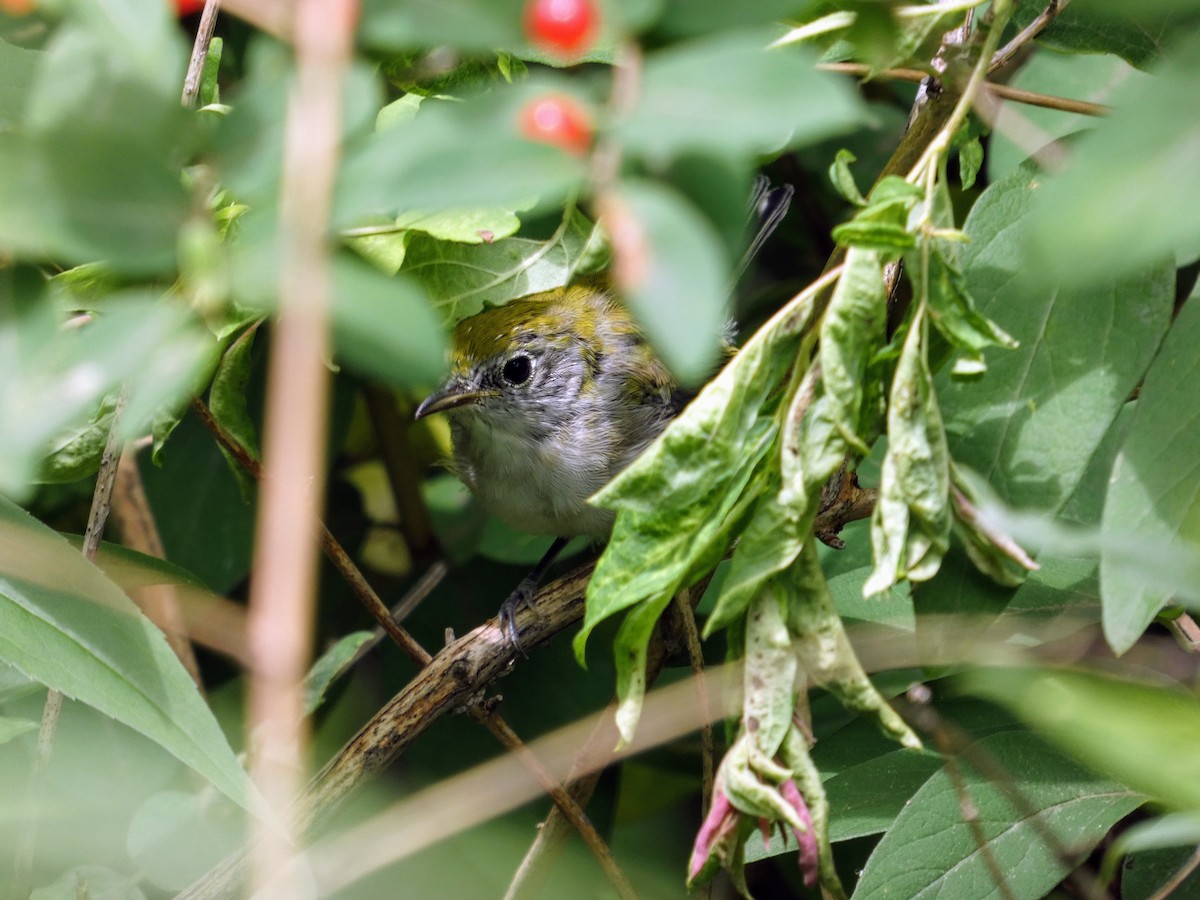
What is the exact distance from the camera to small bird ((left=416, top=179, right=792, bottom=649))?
3352 mm

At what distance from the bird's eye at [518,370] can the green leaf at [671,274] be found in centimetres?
274

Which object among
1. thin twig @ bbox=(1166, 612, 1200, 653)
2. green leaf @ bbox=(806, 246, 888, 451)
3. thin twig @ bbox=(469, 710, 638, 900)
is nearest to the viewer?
green leaf @ bbox=(806, 246, 888, 451)

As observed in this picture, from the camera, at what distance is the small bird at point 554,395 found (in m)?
3.35

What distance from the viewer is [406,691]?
2209 mm

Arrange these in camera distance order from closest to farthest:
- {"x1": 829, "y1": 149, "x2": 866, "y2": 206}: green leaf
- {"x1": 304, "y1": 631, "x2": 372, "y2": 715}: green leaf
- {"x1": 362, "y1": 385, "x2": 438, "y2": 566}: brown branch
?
{"x1": 829, "y1": 149, "x2": 866, "y2": 206}: green leaf, {"x1": 304, "y1": 631, "x2": 372, "y2": 715}: green leaf, {"x1": 362, "y1": 385, "x2": 438, "y2": 566}: brown branch

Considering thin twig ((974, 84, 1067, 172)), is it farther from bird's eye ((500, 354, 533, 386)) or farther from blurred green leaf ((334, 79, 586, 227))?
bird's eye ((500, 354, 533, 386))

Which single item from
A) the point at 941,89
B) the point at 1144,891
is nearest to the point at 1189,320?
the point at 941,89

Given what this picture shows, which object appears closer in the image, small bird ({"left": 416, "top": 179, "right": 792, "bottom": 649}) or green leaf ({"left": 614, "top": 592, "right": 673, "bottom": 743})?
green leaf ({"left": 614, "top": 592, "right": 673, "bottom": 743})

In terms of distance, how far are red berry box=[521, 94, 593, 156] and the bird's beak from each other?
243cm

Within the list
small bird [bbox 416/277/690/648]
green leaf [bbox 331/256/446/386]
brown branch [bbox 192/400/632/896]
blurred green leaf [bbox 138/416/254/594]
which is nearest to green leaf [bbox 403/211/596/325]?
brown branch [bbox 192/400/632/896]

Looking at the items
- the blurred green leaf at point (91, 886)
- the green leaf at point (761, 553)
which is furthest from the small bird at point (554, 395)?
the green leaf at point (761, 553)

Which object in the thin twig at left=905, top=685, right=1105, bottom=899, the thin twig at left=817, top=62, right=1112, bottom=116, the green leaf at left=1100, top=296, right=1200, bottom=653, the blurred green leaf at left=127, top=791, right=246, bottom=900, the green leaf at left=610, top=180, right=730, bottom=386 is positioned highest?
the green leaf at left=610, top=180, right=730, bottom=386

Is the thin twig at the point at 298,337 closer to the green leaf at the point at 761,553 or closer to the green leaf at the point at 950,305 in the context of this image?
the green leaf at the point at 761,553

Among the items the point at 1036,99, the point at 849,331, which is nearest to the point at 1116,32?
the point at 1036,99
